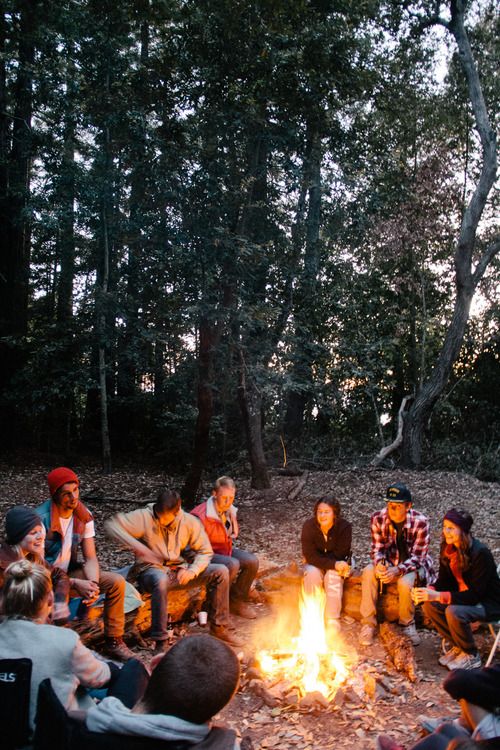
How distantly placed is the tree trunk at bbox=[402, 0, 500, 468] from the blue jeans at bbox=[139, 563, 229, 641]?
7527mm

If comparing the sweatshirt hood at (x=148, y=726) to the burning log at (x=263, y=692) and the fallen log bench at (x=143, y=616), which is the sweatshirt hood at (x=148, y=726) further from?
the fallen log bench at (x=143, y=616)

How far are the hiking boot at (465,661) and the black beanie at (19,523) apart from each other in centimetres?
304

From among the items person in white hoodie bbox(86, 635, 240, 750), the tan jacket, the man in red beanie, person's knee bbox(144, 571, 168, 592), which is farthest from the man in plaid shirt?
person in white hoodie bbox(86, 635, 240, 750)

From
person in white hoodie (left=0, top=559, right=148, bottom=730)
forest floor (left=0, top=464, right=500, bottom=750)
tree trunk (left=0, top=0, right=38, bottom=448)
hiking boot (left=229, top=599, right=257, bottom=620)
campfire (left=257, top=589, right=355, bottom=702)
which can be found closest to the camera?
person in white hoodie (left=0, top=559, right=148, bottom=730)

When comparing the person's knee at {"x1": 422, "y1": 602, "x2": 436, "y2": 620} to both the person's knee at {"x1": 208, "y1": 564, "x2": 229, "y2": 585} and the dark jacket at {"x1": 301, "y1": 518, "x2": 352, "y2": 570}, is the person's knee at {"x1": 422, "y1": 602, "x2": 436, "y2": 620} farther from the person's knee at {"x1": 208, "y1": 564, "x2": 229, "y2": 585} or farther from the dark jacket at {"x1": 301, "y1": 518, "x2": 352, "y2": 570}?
the person's knee at {"x1": 208, "y1": 564, "x2": 229, "y2": 585}

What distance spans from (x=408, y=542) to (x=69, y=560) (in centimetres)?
267

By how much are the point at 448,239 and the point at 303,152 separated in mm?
5434

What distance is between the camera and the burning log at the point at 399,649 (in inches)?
160

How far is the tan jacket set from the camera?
448 cm

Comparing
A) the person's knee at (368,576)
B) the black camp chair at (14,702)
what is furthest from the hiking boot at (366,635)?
the black camp chair at (14,702)

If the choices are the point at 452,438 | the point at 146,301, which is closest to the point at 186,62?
the point at 146,301

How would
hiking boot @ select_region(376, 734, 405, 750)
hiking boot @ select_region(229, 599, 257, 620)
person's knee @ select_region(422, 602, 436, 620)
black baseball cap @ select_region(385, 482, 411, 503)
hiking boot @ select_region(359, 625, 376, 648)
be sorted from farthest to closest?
hiking boot @ select_region(229, 599, 257, 620) → black baseball cap @ select_region(385, 482, 411, 503) → hiking boot @ select_region(359, 625, 376, 648) → person's knee @ select_region(422, 602, 436, 620) → hiking boot @ select_region(376, 734, 405, 750)

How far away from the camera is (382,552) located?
477cm

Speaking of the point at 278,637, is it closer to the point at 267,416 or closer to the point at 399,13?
the point at 267,416
